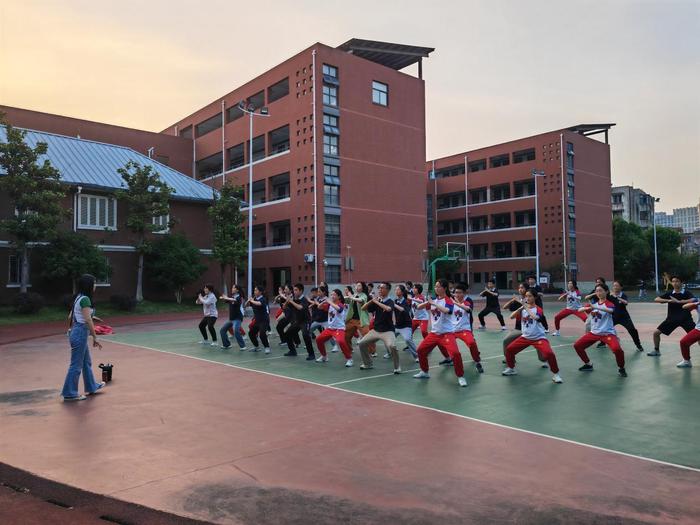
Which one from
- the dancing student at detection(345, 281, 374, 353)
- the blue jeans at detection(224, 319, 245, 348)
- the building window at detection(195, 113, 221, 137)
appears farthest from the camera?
the building window at detection(195, 113, 221, 137)

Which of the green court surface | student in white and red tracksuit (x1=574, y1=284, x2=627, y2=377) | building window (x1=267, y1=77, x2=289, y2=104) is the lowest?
the green court surface

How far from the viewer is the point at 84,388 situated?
9555 mm

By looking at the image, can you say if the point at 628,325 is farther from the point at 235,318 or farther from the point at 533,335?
the point at 235,318

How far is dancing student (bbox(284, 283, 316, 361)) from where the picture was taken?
13.1 m

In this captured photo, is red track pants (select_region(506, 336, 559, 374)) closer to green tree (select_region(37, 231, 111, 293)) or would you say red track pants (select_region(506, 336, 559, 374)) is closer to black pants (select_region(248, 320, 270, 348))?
black pants (select_region(248, 320, 270, 348))

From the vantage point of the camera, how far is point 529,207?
2377 inches

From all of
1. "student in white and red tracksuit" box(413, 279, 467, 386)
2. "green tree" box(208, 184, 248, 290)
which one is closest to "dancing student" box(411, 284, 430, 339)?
"student in white and red tracksuit" box(413, 279, 467, 386)

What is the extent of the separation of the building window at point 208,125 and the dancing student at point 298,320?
4121 cm

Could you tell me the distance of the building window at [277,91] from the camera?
43.5 m

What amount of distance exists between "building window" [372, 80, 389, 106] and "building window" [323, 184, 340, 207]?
794 centimetres

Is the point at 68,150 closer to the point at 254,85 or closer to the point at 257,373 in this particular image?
the point at 254,85

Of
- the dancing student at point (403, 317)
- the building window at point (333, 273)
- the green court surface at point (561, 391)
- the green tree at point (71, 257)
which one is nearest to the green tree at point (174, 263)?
the green tree at point (71, 257)

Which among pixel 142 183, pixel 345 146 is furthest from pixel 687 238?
pixel 142 183

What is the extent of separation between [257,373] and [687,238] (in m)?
134
